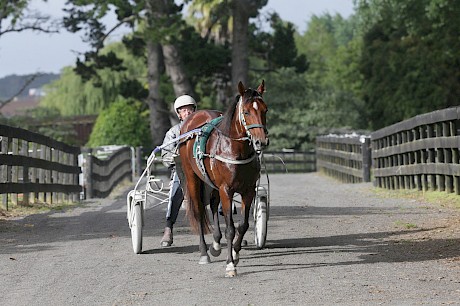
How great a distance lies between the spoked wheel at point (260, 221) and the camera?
11.6 metres

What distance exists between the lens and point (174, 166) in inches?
504

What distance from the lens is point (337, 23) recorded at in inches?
6560

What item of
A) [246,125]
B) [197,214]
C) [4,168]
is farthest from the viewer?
[4,168]

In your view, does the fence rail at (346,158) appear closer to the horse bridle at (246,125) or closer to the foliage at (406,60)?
the foliage at (406,60)

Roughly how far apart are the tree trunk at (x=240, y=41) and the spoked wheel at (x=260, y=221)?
31.6 metres

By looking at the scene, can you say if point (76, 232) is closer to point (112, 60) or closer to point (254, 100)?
point (254, 100)

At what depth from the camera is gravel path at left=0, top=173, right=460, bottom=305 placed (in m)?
8.66

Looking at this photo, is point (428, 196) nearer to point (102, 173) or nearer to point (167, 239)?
point (167, 239)

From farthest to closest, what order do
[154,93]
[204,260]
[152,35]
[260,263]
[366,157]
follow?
[154,93], [152,35], [366,157], [204,260], [260,263]

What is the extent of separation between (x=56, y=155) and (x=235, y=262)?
1111cm

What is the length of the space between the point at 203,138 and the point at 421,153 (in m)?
8.44

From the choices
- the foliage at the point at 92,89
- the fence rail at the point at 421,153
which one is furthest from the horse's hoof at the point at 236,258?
the foliage at the point at 92,89

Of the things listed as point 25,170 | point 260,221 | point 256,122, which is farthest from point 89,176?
point 256,122

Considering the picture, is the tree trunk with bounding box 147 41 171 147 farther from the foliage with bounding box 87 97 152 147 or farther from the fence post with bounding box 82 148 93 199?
the fence post with bounding box 82 148 93 199
